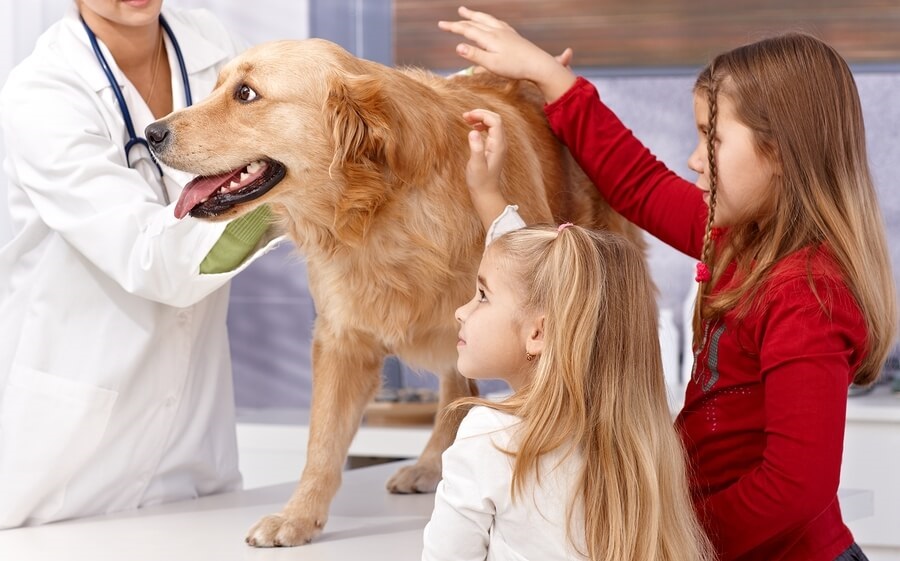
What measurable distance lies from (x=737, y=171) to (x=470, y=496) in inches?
20.0

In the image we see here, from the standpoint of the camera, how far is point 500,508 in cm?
115

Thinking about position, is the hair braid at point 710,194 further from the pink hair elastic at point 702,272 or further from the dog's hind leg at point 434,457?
the dog's hind leg at point 434,457

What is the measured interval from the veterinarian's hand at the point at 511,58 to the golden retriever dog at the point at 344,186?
0.10 meters

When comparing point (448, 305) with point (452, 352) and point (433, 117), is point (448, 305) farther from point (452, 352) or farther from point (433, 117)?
point (433, 117)

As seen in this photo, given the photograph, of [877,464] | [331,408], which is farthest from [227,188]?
A: [877,464]

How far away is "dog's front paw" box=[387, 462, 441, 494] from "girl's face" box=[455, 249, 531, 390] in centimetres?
65

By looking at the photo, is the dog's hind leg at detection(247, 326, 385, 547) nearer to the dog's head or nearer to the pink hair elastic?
the dog's head

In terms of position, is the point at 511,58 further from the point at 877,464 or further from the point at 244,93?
the point at 877,464

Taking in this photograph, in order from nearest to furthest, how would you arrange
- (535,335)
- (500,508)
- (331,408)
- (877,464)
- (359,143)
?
(500,508), (535,335), (359,143), (331,408), (877,464)

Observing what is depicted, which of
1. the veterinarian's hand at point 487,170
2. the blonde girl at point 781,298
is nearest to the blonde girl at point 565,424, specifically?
the blonde girl at point 781,298

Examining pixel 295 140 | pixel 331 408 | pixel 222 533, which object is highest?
pixel 295 140

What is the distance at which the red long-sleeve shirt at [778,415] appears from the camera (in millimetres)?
1194

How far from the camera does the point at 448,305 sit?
63.0 inches

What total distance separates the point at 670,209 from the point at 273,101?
0.62 meters
